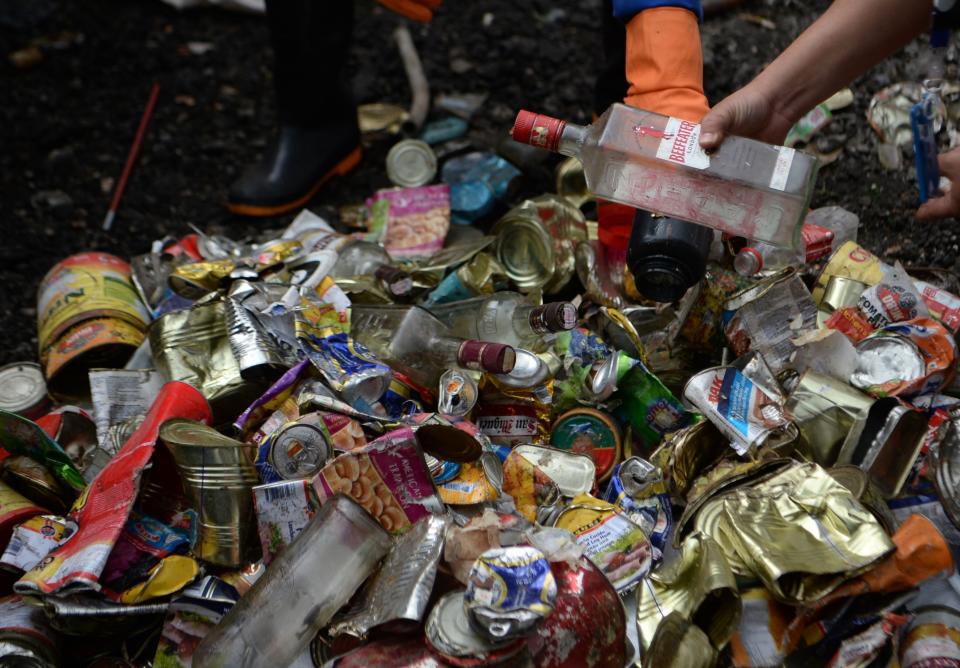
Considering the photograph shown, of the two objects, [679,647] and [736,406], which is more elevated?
[736,406]

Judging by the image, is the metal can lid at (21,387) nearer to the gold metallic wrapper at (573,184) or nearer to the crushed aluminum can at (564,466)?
the crushed aluminum can at (564,466)

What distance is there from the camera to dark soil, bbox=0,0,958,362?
9.13 feet

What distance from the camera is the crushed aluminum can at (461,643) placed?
130 cm

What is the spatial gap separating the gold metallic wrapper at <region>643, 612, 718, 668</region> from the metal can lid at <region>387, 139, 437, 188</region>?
186cm

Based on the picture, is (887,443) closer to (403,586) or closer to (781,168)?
(781,168)

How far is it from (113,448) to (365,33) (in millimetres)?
2380

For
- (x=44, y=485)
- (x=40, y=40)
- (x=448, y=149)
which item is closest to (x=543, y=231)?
(x=448, y=149)

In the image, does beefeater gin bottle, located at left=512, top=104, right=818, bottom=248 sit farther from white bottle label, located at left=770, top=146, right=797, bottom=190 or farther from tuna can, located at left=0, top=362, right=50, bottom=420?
tuna can, located at left=0, top=362, right=50, bottom=420

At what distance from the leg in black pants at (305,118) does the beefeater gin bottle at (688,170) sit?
1221 mm

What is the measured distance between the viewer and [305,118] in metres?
2.88

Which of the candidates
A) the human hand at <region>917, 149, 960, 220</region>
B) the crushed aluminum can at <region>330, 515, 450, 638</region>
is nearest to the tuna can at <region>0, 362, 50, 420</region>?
the crushed aluminum can at <region>330, 515, 450, 638</region>

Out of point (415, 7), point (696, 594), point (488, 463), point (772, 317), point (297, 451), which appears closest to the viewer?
point (696, 594)

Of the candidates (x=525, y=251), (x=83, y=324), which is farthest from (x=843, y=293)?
(x=83, y=324)

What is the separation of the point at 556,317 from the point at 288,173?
1471 mm
